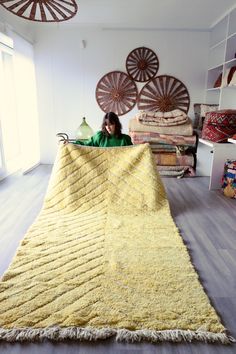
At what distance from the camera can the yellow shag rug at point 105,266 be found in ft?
4.17

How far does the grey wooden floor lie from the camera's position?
119 cm

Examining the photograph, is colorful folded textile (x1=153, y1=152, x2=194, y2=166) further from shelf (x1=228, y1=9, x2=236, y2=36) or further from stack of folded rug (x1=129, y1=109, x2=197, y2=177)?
shelf (x1=228, y1=9, x2=236, y2=36)

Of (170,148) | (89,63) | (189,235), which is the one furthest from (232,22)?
(189,235)

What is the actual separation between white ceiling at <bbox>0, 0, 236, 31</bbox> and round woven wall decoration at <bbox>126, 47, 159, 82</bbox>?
0.38m

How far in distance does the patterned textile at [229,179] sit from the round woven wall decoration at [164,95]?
1806 millimetres

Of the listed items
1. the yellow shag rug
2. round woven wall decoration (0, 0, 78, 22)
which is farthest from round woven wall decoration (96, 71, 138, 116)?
round woven wall decoration (0, 0, 78, 22)

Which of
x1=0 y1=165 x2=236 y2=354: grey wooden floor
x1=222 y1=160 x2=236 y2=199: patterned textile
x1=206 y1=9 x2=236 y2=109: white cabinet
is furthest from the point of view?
x1=206 y1=9 x2=236 y2=109: white cabinet

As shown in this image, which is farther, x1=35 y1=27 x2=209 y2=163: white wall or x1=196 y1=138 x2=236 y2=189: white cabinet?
x1=35 y1=27 x2=209 y2=163: white wall

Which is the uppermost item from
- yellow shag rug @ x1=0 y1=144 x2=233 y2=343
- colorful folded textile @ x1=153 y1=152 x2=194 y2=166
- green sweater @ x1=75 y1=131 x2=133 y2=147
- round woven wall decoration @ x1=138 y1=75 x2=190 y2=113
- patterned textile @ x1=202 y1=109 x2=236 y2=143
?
round woven wall decoration @ x1=138 y1=75 x2=190 y2=113

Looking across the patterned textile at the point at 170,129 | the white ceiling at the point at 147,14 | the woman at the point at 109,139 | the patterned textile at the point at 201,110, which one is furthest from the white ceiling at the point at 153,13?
the woman at the point at 109,139

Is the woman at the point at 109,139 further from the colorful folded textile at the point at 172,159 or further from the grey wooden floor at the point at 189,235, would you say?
the colorful folded textile at the point at 172,159

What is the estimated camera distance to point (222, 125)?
133 inches

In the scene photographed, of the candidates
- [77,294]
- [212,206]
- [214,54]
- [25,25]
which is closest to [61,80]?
[25,25]

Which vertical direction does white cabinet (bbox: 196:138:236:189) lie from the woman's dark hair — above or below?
below
